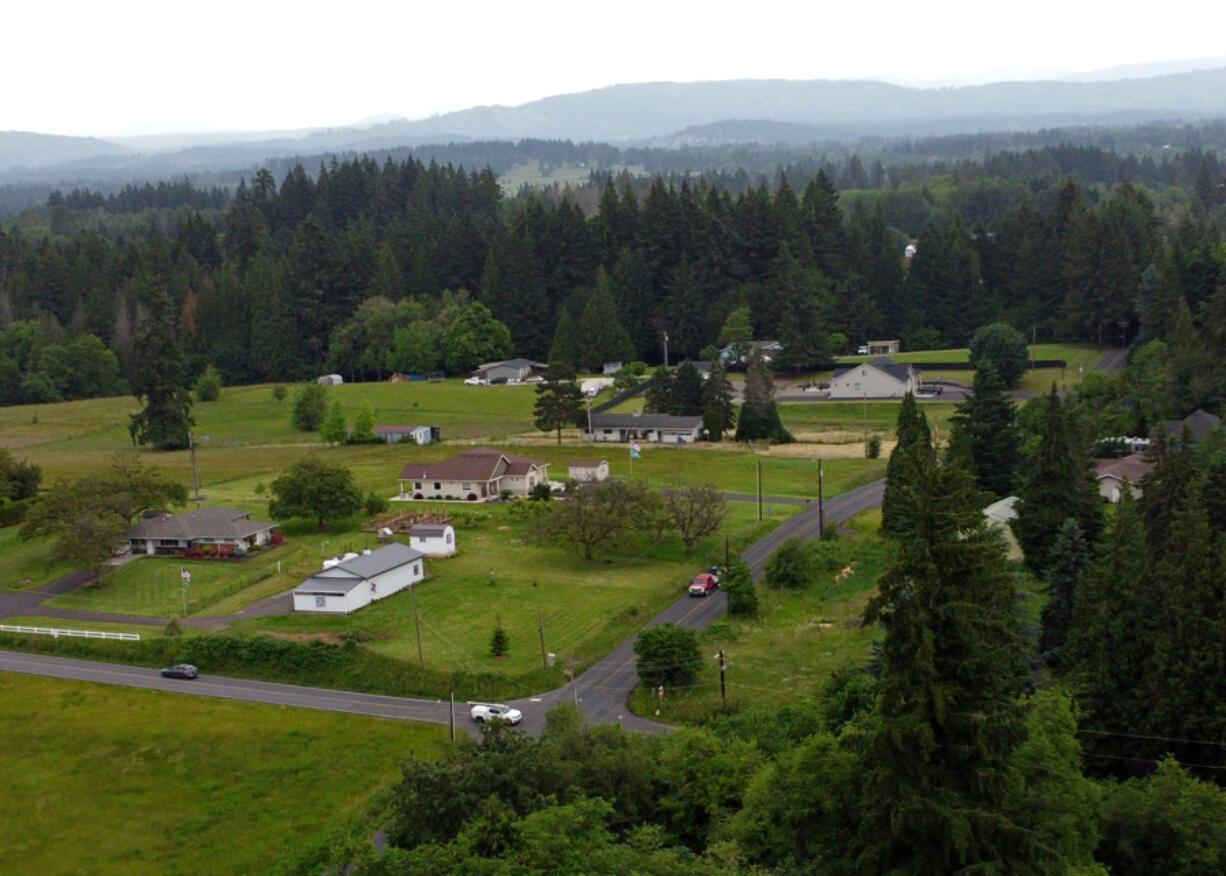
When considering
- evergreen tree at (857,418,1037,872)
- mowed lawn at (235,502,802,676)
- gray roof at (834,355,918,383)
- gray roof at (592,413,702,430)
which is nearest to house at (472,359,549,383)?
gray roof at (592,413,702,430)

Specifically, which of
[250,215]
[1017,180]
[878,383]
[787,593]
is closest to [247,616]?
[787,593]

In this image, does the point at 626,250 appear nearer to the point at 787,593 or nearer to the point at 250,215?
the point at 250,215

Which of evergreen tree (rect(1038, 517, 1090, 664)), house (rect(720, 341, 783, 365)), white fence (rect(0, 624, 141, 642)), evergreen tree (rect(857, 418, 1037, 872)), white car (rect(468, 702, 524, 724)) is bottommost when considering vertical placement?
white fence (rect(0, 624, 141, 642))

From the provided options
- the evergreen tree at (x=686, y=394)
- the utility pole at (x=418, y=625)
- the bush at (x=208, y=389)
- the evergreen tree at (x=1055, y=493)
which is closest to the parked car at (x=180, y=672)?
the utility pole at (x=418, y=625)

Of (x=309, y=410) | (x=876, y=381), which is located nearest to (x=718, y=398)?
(x=876, y=381)

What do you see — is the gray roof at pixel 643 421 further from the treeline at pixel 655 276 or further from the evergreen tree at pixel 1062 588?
the evergreen tree at pixel 1062 588

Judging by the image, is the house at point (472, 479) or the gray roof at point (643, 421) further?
the gray roof at point (643, 421)

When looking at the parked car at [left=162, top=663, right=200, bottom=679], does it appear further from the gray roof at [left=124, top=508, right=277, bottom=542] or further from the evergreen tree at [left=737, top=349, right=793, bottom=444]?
the evergreen tree at [left=737, top=349, right=793, bottom=444]
